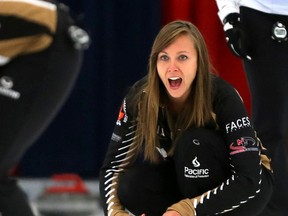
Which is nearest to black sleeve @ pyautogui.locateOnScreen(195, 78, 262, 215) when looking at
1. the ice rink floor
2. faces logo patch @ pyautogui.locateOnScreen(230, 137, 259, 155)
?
faces logo patch @ pyautogui.locateOnScreen(230, 137, 259, 155)

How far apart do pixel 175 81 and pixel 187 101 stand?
7 cm

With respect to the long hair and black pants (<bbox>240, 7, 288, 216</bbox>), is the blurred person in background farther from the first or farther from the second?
the long hair

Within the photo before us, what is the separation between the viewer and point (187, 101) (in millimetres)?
2445

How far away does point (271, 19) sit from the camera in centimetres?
276

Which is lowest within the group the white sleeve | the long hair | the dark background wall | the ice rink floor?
the ice rink floor

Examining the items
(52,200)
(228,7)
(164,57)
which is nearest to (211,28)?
(228,7)

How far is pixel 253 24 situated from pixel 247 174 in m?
0.67

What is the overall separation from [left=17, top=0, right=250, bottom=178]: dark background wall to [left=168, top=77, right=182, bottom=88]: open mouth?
1429mm

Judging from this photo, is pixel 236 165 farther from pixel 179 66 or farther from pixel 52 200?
pixel 52 200

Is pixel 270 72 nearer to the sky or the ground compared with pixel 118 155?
nearer to the sky

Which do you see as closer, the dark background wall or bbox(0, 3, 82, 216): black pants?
bbox(0, 3, 82, 216): black pants

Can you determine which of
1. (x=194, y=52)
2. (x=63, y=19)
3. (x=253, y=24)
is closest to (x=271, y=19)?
(x=253, y=24)

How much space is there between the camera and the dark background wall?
12.6 feet

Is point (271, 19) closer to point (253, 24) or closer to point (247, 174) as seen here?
point (253, 24)
